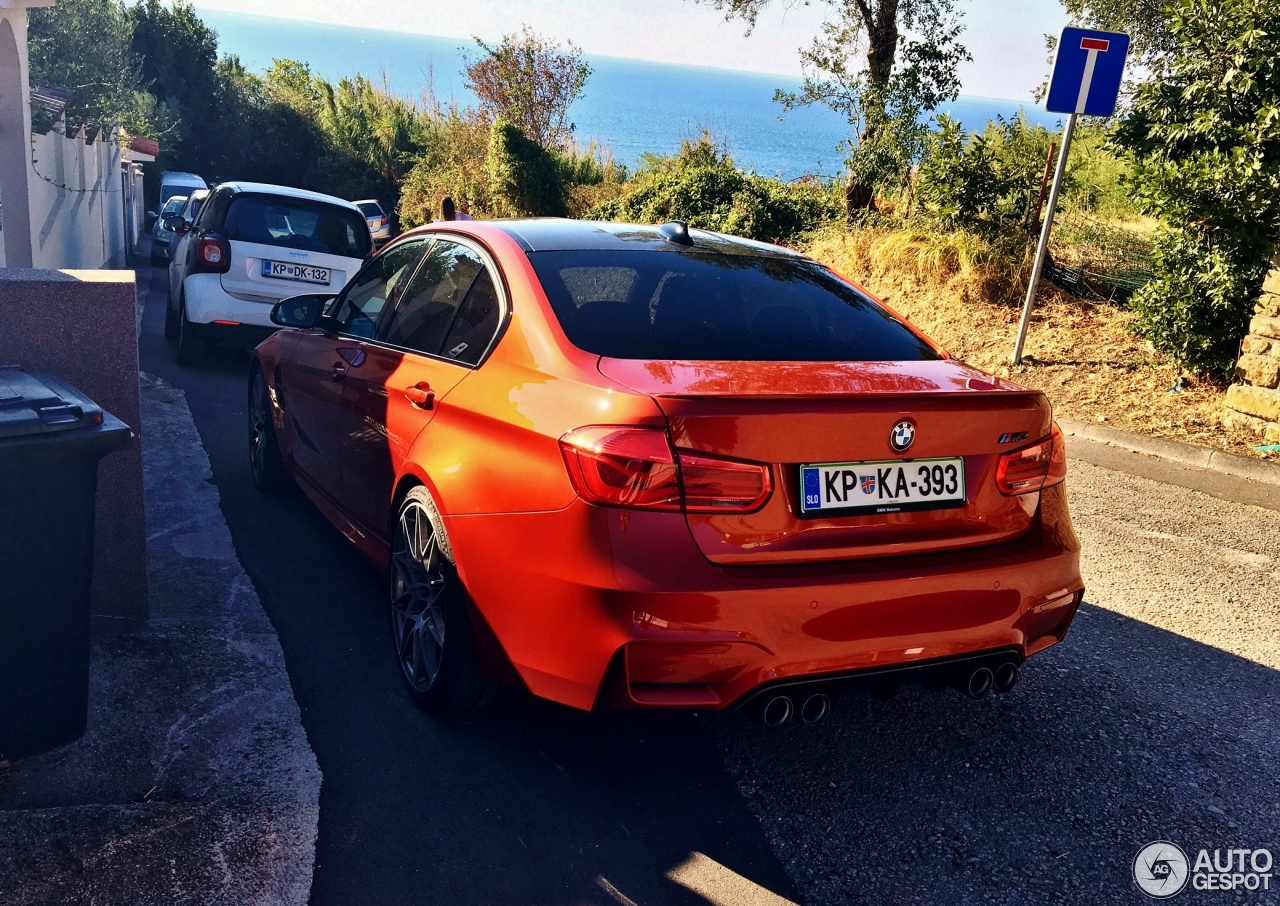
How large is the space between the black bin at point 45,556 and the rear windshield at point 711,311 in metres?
1.43

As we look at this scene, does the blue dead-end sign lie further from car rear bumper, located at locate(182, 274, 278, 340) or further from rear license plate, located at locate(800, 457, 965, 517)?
rear license plate, located at locate(800, 457, 965, 517)

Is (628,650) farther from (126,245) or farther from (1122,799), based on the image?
(126,245)

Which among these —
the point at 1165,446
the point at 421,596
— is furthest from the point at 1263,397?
the point at 421,596

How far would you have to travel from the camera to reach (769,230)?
58.6ft

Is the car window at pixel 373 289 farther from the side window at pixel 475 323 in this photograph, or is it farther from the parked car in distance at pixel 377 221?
the parked car in distance at pixel 377 221

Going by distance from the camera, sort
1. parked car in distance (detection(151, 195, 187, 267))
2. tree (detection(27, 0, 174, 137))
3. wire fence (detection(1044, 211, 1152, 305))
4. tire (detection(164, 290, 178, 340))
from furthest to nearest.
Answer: parked car in distance (detection(151, 195, 187, 267)) → tree (detection(27, 0, 174, 137)) → wire fence (detection(1044, 211, 1152, 305)) → tire (detection(164, 290, 178, 340))

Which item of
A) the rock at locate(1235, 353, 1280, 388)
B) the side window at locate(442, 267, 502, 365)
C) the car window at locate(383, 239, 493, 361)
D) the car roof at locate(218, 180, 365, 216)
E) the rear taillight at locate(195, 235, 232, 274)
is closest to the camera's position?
the side window at locate(442, 267, 502, 365)

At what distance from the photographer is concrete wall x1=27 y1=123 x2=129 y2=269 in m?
13.5

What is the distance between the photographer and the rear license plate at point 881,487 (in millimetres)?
2961

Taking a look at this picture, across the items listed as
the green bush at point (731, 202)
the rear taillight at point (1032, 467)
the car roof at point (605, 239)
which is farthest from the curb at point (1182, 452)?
the green bush at point (731, 202)

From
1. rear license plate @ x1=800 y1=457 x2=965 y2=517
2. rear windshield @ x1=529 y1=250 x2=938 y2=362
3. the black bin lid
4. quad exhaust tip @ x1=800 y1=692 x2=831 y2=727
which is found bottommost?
quad exhaust tip @ x1=800 y1=692 x2=831 y2=727

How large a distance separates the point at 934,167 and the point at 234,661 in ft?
36.5

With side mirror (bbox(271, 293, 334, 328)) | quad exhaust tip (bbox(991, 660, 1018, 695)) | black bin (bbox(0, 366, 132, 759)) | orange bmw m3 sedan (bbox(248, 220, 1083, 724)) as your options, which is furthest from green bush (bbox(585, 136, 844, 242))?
black bin (bbox(0, 366, 132, 759))

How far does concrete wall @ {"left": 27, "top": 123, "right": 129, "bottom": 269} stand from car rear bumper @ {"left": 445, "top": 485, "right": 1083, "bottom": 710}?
460 inches
